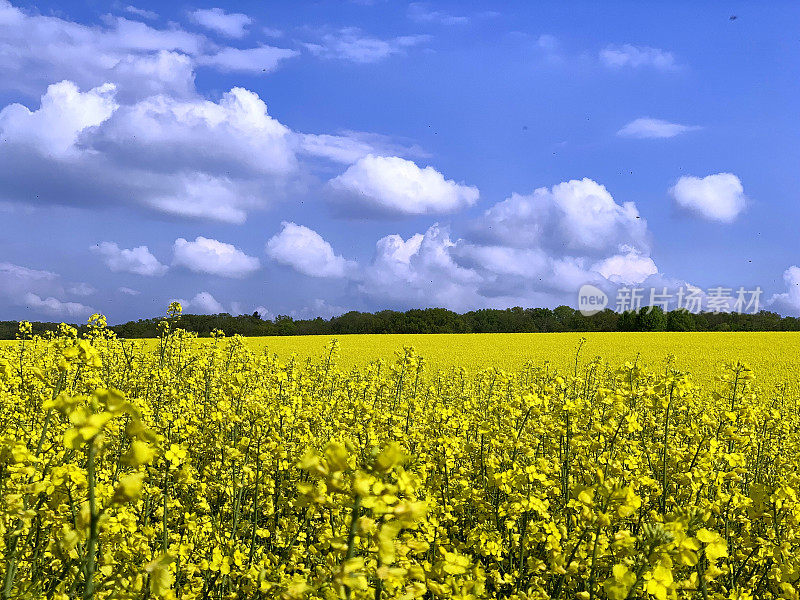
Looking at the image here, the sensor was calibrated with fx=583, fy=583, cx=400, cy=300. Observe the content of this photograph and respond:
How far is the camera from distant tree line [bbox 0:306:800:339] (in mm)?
48875

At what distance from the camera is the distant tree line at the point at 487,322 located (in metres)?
48.9

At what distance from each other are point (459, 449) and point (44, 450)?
11.3 feet

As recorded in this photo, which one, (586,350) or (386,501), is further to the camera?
(586,350)

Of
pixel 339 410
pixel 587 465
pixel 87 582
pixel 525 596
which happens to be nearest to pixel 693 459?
pixel 587 465

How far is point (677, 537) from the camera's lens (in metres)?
2.07

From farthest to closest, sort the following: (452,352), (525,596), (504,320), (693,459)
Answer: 1. (504,320)
2. (452,352)
3. (693,459)
4. (525,596)

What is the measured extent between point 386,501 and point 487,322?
53178 mm

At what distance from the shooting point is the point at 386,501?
5.35ft

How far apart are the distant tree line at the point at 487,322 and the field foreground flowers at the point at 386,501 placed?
41.9m

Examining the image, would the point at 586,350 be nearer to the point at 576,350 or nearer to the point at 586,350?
the point at 586,350

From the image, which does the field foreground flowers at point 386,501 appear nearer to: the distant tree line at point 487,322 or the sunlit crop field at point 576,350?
the sunlit crop field at point 576,350

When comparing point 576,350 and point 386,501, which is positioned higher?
point 386,501

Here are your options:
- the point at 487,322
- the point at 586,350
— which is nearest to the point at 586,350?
the point at 586,350

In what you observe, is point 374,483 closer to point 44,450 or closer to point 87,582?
point 87,582
